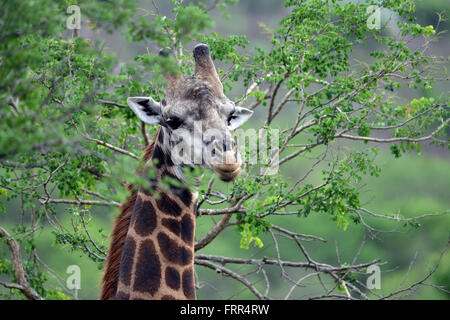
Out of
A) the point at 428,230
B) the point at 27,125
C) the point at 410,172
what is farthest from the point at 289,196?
the point at 410,172

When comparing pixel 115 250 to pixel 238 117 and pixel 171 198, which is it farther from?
pixel 238 117

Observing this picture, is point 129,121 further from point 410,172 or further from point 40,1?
point 410,172

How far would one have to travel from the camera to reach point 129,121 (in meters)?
8.57

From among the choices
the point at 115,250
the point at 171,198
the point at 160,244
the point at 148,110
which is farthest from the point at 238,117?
the point at 115,250

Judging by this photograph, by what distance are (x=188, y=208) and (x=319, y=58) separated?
147 inches

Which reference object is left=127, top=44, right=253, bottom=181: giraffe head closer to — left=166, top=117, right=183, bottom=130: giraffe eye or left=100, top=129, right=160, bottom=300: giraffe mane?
left=166, top=117, right=183, bottom=130: giraffe eye

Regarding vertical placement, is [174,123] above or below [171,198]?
above

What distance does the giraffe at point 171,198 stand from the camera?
5.45 m

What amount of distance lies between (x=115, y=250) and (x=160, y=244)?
0.43m

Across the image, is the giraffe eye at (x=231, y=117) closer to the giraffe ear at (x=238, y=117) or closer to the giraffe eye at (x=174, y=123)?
the giraffe ear at (x=238, y=117)

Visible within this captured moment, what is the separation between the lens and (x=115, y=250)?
18.8ft

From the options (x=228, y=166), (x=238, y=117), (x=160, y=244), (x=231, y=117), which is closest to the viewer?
(x=228, y=166)

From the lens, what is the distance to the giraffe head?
540 centimetres

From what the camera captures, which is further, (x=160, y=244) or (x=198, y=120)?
(x=198, y=120)
